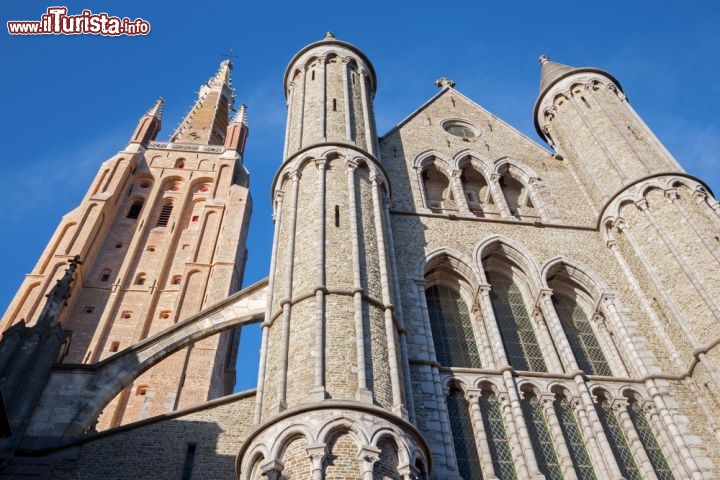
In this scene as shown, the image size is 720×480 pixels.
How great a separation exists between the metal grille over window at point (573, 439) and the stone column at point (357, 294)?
3.47 metres

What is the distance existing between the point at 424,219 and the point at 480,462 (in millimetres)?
5476

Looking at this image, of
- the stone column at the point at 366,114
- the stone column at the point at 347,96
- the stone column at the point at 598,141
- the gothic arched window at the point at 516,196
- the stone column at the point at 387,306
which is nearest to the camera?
the stone column at the point at 387,306

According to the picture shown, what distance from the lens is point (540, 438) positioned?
1098 cm

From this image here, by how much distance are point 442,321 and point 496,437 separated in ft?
8.50

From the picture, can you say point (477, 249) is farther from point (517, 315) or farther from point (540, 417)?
point (540, 417)

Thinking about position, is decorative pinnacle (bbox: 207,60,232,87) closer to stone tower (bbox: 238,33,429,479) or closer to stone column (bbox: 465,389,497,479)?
stone tower (bbox: 238,33,429,479)

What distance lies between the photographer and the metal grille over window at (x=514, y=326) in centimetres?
1246

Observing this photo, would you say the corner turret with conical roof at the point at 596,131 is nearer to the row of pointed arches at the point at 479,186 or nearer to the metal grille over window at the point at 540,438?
the row of pointed arches at the point at 479,186

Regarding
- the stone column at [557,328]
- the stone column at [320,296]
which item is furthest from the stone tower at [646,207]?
the stone column at [320,296]

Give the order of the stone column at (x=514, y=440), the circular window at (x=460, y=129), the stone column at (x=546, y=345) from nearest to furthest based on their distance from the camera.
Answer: the stone column at (x=514, y=440)
the stone column at (x=546, y=345)
the circular window at (x=460, y=129)

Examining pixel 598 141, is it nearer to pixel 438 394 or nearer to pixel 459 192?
pixel 459 192

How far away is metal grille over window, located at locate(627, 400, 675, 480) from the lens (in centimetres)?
1075

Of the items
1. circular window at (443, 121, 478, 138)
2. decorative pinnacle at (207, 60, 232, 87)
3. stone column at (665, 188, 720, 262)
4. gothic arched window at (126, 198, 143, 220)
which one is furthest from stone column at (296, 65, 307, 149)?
decorative pinnacle at (207, 60, 232, 87)

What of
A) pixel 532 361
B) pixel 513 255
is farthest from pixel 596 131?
pixel 532 361
